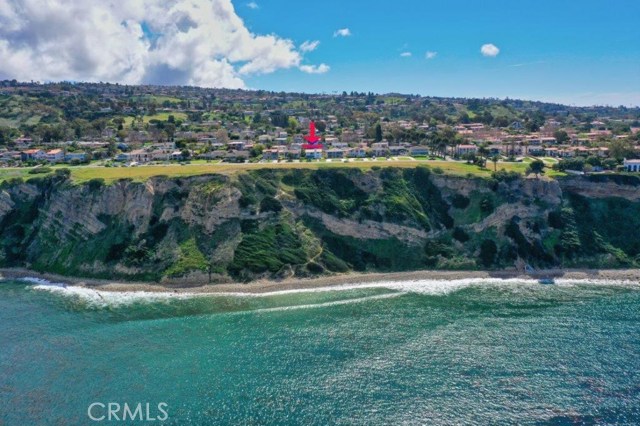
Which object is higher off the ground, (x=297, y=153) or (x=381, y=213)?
(x=297, y=153)

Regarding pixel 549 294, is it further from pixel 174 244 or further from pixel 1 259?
pixel 1 259

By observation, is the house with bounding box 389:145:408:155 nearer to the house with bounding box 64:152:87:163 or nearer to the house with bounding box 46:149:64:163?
the house with bounding box 64:152:87:163

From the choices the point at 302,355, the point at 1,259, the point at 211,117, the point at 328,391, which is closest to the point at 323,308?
the point at 302,355

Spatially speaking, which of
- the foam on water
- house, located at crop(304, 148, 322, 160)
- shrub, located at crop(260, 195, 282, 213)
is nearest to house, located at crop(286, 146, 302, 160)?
house, located at crop(304, 148, 322, 160)

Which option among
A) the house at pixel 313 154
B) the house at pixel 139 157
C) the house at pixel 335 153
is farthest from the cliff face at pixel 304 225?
the house at pixel 335 153

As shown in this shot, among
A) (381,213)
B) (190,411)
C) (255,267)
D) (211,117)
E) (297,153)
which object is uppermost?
(211,117)
